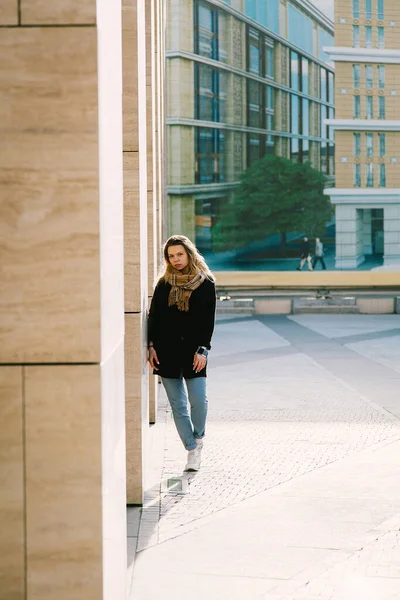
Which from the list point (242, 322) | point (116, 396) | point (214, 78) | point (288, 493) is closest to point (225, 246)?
point (214, 78)

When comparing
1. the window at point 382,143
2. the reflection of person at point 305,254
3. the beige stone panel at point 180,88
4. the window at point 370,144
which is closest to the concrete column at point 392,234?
the window at point 382,143

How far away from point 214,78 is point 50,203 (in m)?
36.2

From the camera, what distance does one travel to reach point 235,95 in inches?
1580

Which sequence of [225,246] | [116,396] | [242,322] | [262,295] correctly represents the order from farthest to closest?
1. [225,246]
2. [262,295]
3. [242,322]
4. [116,396]

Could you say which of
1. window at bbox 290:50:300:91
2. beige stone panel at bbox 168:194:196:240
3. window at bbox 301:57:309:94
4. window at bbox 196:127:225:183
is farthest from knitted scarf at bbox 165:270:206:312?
window at bbox 290:50:300:91

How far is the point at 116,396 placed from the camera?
15.1 feet

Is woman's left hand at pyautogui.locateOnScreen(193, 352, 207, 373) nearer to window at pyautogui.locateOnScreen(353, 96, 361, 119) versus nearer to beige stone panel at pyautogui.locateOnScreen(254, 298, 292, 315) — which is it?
beige stone panel at pyautogui.locateOnScreen(254, 298, 292, 315)

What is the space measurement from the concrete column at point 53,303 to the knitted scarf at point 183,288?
4.13 meters

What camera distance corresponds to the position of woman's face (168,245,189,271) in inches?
324

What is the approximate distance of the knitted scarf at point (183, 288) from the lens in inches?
326

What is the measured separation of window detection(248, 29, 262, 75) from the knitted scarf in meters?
33.0

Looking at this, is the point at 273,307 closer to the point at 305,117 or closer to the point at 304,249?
the point at 304,249

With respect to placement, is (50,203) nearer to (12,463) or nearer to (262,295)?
(12,463)

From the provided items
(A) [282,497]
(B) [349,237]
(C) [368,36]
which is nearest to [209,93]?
(C) [368,36]
